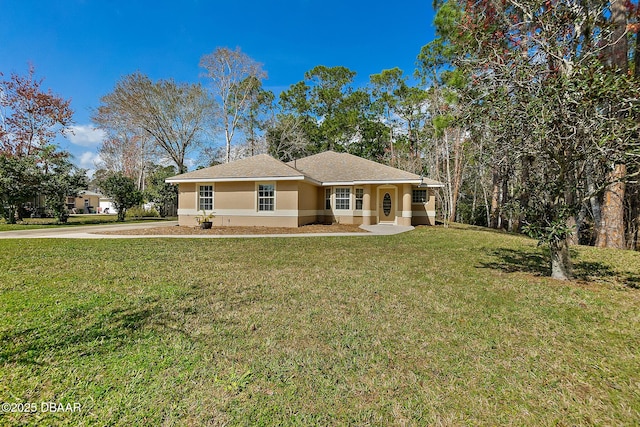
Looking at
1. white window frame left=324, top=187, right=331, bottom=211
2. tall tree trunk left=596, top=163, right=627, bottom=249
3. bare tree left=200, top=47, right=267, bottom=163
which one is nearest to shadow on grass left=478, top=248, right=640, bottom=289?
tall tree trunk left=596, top=163, right=627, bottom=249

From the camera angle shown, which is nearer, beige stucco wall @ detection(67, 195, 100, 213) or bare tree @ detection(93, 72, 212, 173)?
bare tree @ detection(93, 72, 212, 173)

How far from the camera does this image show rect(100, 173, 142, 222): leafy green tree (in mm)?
19844

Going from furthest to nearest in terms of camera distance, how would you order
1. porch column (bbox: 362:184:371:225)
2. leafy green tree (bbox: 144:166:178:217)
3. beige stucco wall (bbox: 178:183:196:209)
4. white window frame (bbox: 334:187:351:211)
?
leafy green tree (bbox: 144:166:178:217), white window frame (bbox: 334:187:351:211), porch column (bbox: 362:184:371:225), beige stucco wall (bbox: 178:183:196:209)

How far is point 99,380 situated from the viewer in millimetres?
2445

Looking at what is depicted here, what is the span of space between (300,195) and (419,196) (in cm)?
815

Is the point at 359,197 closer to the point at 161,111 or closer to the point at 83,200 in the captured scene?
the point at 161,111

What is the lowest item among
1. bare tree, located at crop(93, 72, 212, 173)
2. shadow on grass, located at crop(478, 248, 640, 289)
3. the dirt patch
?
shadow on grass, located at crop(478, 248, 640, 289)

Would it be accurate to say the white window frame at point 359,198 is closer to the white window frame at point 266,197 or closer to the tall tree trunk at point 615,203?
the white window frame at point 266,197

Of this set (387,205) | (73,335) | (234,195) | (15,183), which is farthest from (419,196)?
(15,183)

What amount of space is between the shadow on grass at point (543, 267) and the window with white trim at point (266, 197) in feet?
34.6

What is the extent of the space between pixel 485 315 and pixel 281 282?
3428 mm

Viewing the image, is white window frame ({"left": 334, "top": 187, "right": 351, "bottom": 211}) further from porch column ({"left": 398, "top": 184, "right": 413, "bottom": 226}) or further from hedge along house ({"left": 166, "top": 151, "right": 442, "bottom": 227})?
porch column ({"left": 398, "top": 184, "right": 413, "bottom": 226})

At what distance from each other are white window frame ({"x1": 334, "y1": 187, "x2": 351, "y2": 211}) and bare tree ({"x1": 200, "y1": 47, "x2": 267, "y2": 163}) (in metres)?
13.7

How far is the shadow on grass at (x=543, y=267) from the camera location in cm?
586
